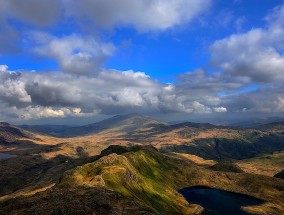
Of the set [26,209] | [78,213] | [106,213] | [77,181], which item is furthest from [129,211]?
[77,181]

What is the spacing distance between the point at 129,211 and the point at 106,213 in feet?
34.4

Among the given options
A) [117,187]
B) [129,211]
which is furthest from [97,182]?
[129,211]

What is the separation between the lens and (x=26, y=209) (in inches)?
5113

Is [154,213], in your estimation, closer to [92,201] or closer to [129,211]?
[129,211]

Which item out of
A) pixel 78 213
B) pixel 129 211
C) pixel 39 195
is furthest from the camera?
pixel 39 195

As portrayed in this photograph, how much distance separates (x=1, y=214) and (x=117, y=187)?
3019 inches

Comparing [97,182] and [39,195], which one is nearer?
[39,195]

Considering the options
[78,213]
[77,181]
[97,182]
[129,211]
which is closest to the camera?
[78,213]

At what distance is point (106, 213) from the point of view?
12694cm

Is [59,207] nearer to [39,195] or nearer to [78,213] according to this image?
[78,213]

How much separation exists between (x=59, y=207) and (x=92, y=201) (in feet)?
48.2

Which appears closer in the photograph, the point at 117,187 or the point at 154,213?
the point at 154,213

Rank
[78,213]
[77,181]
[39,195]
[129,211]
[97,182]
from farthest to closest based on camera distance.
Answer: [77,181]
[97,182]
[39,195]
[129,211]
[78,213]

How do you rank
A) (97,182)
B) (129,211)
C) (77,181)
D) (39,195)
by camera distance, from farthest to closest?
(77,181) < (97,182) < (39,195) < (129,211)
